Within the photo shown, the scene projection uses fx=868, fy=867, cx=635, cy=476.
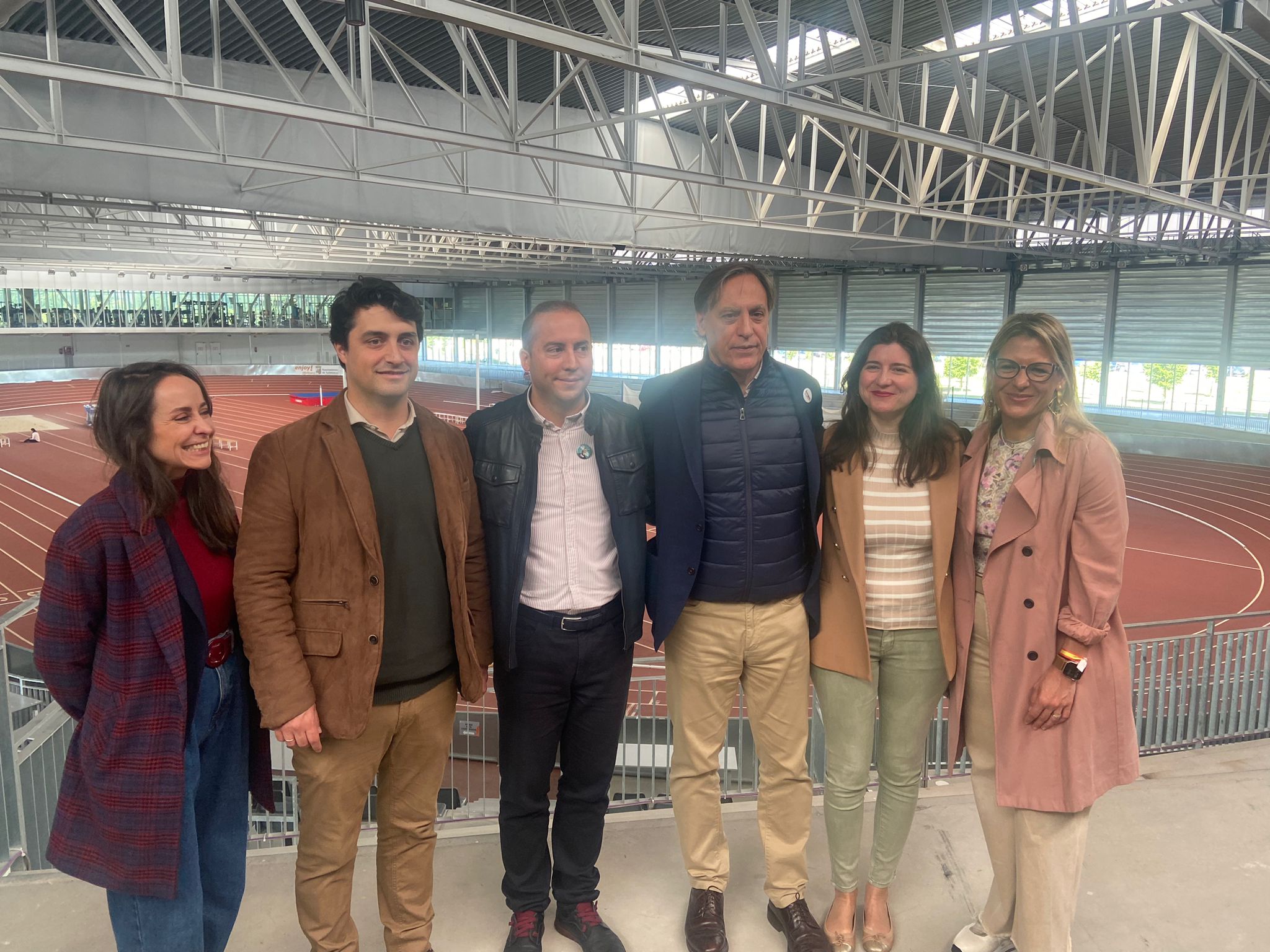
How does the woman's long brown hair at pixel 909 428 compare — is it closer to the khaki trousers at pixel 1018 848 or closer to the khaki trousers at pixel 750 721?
the khaki trousers at pixel 1018 848

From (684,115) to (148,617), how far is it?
16723 mm

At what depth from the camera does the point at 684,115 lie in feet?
56.0

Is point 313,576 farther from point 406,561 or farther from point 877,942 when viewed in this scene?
point 877,942

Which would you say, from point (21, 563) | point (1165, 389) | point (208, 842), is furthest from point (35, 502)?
point (1165, 389)

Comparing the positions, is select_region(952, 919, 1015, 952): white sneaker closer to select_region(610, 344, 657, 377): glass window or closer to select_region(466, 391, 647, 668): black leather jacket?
select_region(466, 391, 647, 668): black leather jacket

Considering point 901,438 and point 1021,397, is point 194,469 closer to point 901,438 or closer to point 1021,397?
point 901,438

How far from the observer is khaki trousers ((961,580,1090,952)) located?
2729 millimetres

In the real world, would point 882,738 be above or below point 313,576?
below

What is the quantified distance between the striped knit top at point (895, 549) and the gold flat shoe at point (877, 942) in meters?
1.06

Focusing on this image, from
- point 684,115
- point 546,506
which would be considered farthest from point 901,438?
point 684,115

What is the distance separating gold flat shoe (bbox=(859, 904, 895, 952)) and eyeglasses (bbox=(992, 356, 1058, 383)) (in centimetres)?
193

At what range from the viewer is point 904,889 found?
329cm

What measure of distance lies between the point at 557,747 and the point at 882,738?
1144 mm

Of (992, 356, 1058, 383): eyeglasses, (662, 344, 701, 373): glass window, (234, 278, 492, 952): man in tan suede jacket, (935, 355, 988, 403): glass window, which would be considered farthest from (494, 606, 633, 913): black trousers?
(662, 344, 701, 373): glass window
